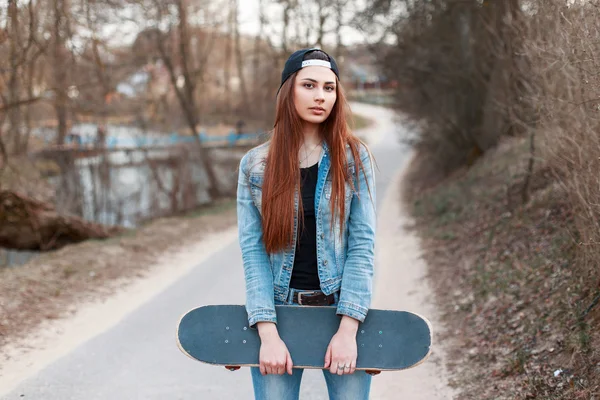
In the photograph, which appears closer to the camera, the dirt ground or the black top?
Result: the black top

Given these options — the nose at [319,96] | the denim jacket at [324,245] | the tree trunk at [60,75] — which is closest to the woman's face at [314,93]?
the nose at [319,96]

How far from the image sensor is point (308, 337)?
2.39 metres

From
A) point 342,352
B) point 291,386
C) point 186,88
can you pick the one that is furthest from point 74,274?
point 186,88

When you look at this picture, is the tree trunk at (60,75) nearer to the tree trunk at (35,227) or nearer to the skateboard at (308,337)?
the tree trunk at (35,227)

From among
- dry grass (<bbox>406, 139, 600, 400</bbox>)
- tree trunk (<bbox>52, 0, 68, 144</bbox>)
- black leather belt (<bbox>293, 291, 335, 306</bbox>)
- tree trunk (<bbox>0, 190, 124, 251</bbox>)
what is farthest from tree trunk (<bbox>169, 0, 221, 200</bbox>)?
black leather belt (<bbox>293, 291, 335, 306</bbox>)

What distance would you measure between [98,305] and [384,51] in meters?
11.0

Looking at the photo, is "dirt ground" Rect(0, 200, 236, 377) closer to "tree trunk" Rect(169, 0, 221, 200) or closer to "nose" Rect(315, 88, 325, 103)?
"nose" Rect(315, 88, 325, 103)

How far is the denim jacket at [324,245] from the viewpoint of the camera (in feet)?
8.04

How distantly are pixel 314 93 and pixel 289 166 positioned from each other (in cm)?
31

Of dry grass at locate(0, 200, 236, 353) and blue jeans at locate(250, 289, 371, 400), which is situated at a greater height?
blue jeans at locate(250, 289, 371, 400)

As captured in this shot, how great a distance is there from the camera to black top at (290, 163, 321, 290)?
250 cm

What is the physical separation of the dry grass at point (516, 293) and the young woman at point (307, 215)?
85.0 inches

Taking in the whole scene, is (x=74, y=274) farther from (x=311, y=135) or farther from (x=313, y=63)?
(x=313, y=63)

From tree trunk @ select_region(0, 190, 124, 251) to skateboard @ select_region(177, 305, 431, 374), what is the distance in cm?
1048
